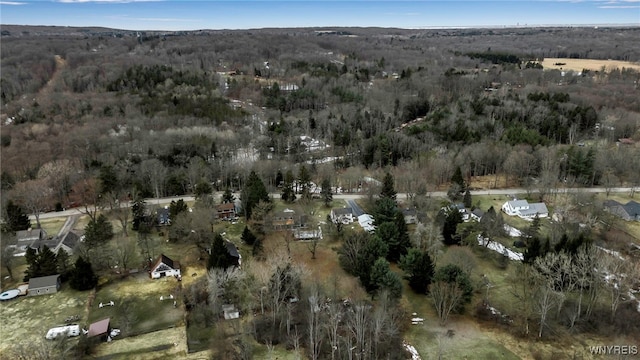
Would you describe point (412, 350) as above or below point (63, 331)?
below

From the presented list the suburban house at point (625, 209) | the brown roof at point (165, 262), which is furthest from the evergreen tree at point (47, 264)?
the suburban house at point (625, 209)

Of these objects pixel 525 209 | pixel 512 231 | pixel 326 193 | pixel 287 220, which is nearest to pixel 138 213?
pixel 287 220

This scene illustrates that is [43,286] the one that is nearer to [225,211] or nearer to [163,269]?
[163,269]

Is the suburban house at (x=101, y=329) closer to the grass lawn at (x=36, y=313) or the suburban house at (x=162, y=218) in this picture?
the grass lawn at (x=36, y=313)

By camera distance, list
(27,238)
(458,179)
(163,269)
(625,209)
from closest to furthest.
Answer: (163,269)
(27,238)
(625,209)
(458,179)

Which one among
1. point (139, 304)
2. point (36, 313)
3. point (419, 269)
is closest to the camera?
point (36, 313)

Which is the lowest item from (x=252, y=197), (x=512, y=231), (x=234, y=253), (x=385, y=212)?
(x=512, y=231)
